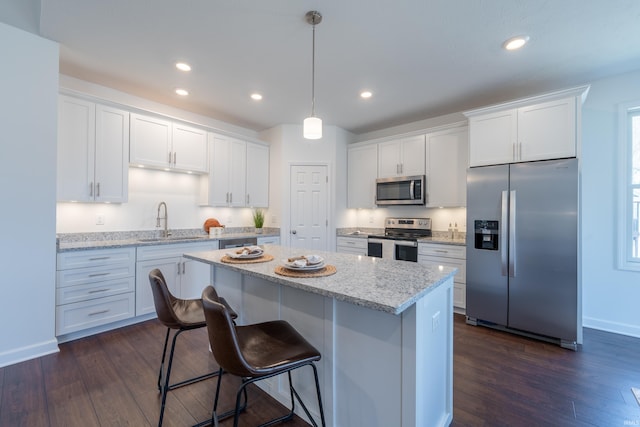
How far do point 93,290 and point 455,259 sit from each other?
4035 millimetres

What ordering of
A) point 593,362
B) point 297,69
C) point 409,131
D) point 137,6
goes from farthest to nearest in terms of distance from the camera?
point 409,131
point 297,69
point 593,362
point 137,6

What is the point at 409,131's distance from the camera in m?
4.52

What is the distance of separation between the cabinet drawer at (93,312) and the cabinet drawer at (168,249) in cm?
44

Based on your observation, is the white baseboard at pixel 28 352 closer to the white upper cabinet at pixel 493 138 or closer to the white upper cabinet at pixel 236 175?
the white upper cabinet at pixel 236 175

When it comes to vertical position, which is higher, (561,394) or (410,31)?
(410,31)

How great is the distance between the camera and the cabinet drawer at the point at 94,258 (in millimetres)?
2648

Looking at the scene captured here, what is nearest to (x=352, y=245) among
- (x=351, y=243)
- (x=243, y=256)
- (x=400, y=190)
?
(x=351, y=243)

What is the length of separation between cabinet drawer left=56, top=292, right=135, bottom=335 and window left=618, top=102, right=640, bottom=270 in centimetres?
532

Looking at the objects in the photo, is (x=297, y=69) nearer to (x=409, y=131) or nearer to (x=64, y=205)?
(x=409, y=131)

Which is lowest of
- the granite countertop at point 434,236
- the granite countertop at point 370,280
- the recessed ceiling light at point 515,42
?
the granite countertop at point 370,280

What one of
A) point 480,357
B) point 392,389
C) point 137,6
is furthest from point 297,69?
point 480,357

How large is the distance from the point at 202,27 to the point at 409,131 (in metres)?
3.32

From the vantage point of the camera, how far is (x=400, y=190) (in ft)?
13.8

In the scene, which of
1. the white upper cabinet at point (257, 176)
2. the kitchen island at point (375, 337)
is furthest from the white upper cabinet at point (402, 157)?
the kitchen island at point (375, 337)
